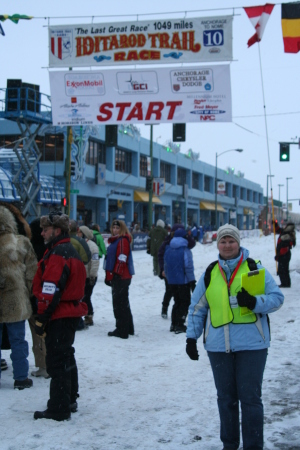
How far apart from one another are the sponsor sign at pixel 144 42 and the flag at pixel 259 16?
127cm

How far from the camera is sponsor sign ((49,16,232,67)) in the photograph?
42.1 ft

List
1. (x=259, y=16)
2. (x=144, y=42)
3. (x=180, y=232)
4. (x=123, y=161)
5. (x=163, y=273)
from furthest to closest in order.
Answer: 1. (x=123, y=161)
2. (x=144, y=42)
3. (x=259, y=16)
4. (x=163, y=273)
5. (x=180, y=232)

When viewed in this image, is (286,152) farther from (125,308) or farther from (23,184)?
(125,308)

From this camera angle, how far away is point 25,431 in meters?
4.41

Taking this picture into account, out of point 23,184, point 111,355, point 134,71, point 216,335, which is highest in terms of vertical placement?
point 134,71

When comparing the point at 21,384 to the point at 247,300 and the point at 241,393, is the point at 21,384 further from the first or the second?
the point at 247,300

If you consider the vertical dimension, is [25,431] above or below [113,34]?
below

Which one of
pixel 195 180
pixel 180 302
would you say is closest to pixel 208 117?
pixel 180 302

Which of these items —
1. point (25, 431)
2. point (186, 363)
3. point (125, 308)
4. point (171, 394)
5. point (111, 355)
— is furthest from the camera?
point (125, 308)

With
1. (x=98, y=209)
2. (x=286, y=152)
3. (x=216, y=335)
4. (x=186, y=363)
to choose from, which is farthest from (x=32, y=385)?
(x=98, y=209)

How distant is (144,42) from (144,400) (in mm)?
9748

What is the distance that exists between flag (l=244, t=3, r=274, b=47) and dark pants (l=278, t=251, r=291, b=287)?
575 centimetres

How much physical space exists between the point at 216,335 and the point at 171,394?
2120 mm

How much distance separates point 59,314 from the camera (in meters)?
4.67
